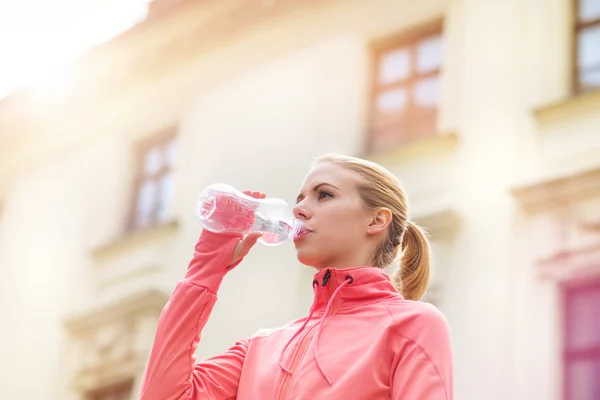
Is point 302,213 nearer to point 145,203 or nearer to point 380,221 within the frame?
point 380,221

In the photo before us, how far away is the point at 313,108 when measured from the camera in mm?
5629

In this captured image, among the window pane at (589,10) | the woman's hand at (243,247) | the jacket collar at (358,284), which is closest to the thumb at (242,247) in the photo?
the woman's hand at (243,247)

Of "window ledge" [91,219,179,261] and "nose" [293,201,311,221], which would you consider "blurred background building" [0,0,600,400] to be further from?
"nose" [293,201,311,221]

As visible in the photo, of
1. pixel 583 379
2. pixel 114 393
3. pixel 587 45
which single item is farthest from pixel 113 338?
pixel 587 45

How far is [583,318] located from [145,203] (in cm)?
340

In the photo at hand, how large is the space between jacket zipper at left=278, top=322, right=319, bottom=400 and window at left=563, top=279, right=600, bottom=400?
8.09 feet

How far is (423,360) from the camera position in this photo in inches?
56.3

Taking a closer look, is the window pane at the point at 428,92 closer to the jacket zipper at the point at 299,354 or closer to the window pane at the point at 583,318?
the window pane at the point at 583,318

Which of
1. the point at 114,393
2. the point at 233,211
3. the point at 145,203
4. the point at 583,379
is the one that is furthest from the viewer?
the point at 145,203

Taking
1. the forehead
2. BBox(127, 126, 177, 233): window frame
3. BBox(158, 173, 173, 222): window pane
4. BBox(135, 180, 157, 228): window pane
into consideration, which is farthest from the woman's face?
BBox(135, 180, 157, 228): window pane

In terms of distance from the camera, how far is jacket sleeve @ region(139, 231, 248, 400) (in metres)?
1.56

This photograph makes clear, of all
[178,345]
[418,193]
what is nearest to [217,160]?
[418,193]

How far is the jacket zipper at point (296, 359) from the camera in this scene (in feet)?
4.97

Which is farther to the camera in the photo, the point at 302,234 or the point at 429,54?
the point at 429,54
